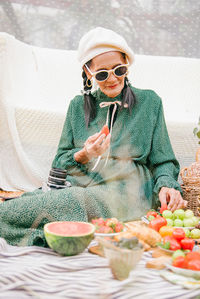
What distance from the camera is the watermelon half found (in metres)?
0.87

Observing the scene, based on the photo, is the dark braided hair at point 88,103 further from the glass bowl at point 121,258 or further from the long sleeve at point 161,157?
the glass bowl at point 121,258

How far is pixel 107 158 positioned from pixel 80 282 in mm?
687

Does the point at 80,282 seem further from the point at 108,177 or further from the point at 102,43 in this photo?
the point at 102,43

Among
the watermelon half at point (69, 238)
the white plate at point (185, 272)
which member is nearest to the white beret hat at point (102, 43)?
the watermelon half at point (69, 238)

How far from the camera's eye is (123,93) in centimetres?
145

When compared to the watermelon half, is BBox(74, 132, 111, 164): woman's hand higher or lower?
higher

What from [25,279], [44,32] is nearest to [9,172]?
[44,32]

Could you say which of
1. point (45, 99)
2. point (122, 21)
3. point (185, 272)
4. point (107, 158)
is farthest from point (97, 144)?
point (45, 99)

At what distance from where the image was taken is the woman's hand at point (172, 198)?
1258 millimetres

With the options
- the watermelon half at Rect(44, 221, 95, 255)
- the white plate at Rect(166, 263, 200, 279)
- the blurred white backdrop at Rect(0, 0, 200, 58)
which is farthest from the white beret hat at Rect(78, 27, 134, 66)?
the white plate at Rect(166, 263, 200, 279)

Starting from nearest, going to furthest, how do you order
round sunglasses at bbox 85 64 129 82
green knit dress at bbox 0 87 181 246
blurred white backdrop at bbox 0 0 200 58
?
green knit dress at bbox 0 87 181 246
round sunglasses at bbox 85 64 129 82
blurred white backdrop at bbox 0 0 200 58

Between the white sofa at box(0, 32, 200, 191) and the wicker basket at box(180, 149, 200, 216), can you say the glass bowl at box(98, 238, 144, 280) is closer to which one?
the wicker basket at box(180, 149, 200, 216)

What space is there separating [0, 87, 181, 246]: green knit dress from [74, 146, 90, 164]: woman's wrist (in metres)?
0.02

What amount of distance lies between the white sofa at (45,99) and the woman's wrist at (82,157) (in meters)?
0.63
